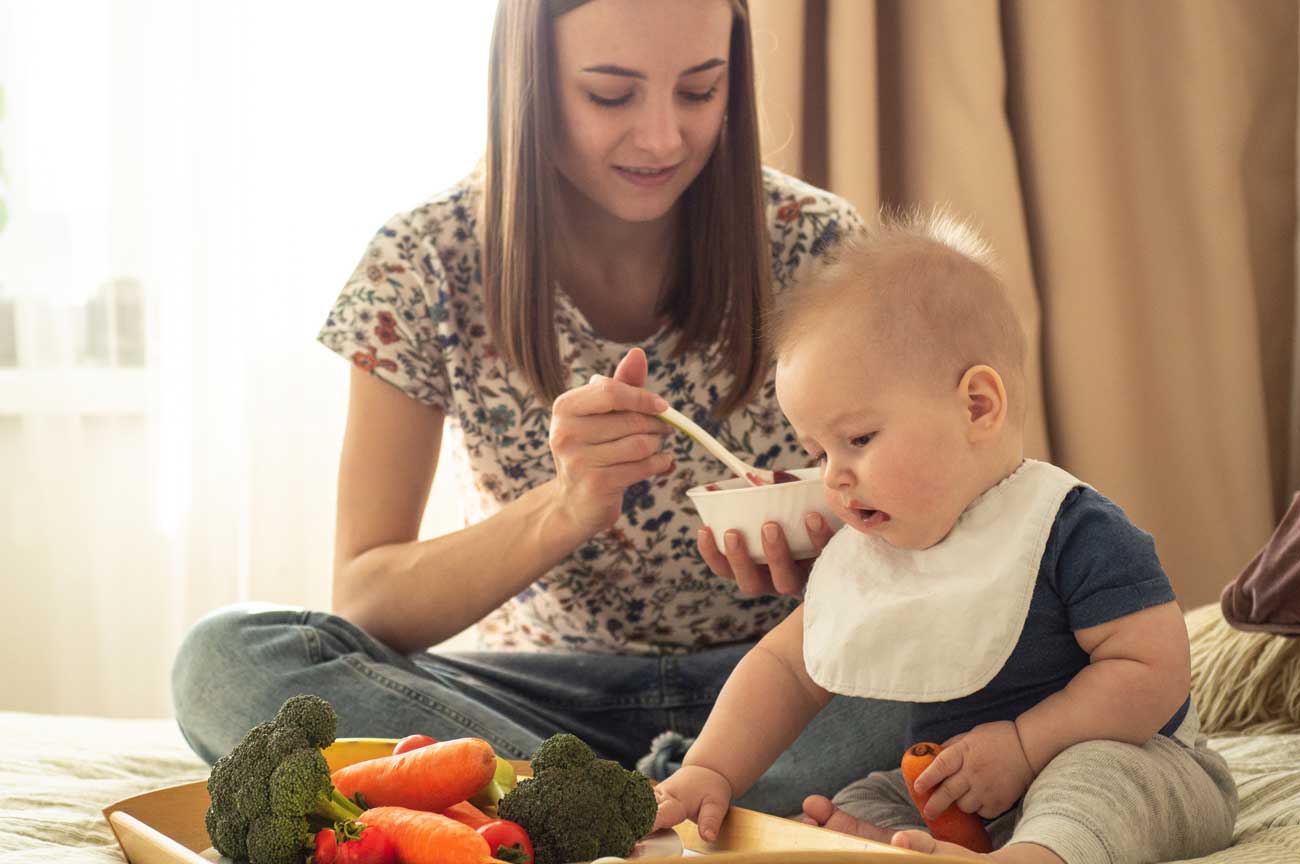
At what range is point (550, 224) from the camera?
5.25 ft

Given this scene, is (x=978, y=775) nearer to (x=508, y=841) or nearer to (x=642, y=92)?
(x=508, y=841)

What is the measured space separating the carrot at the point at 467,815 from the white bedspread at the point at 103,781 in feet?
0.91

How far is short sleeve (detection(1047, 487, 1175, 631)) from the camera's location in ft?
3.32

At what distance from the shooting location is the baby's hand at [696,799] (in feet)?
3.29

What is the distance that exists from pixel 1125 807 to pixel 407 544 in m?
0.90

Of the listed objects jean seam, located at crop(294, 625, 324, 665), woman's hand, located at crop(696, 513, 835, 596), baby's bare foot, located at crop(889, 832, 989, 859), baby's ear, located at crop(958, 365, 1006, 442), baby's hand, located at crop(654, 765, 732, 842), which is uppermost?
baby's ear, located at crop(958, 365, 1006, 442)

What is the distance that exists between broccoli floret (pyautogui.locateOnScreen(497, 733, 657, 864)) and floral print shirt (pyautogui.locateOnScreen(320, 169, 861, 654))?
2.51 ft

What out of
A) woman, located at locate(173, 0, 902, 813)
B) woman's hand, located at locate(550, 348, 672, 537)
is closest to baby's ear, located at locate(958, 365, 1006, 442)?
woman's hand, located at locate(550, 348, 672, 537)

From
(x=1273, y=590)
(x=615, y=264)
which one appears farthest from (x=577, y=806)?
(x=615, y=264)

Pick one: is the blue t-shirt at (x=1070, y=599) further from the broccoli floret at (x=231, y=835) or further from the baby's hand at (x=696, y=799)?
the broccoli floret at (x=231, y=835)

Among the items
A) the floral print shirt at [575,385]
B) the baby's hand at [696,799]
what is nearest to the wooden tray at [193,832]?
the baby's hand at [696,799]

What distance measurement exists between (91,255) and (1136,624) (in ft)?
6.81

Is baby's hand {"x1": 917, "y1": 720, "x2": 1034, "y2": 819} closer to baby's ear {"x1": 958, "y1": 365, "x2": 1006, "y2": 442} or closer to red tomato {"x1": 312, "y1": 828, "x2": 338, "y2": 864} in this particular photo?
baby's ear {"x1": 958, "y1": 365, "x2": 1006, "y2": 442}

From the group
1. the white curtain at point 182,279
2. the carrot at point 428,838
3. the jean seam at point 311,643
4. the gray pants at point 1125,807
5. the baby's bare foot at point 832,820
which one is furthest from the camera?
the white curtain at point 182,279
